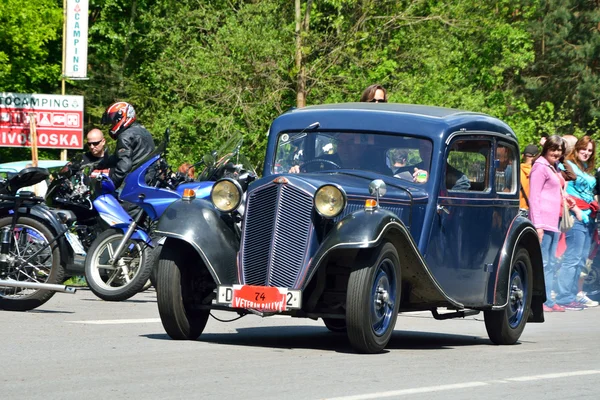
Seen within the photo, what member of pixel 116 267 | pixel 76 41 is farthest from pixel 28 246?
pixel 76 41

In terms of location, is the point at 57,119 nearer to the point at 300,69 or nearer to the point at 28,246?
the point at 300,69

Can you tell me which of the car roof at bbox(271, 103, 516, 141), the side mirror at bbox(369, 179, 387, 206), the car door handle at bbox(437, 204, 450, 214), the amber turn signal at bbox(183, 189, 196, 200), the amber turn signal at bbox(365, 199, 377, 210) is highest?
the car roof at bbox(271, 103, 516, 141)

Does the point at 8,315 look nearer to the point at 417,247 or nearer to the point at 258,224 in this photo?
the point at 258,224

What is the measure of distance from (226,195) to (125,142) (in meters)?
5.20

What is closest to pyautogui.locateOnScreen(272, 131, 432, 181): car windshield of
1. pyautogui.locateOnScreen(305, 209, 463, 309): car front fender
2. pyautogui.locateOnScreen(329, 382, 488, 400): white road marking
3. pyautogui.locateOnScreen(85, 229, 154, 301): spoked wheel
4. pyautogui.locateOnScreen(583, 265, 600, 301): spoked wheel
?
pyautogui.locateOnScreen(305, 209, 463, 309): car front fender

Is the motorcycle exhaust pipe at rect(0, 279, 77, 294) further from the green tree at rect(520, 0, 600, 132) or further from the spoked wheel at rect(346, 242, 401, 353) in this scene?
the green tree at rect(520, 0, 600, 132)

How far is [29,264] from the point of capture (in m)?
11.8

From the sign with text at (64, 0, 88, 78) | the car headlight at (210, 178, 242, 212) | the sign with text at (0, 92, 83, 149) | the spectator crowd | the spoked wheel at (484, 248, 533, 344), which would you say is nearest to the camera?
the car headlight at (210, 178, 242, 212)

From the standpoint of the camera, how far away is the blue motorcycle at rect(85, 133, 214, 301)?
13.3 metres

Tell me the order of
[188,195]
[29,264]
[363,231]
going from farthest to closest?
[29,264]
[188,195]
[363,231]

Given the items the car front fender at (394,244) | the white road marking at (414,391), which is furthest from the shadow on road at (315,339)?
the white road marking at (414,391)

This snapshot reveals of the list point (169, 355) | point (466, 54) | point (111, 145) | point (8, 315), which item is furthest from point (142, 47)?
point (169, 355)

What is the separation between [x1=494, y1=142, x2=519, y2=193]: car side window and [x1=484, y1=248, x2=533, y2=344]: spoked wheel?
22.6 inches

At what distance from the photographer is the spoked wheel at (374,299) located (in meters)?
8.84
